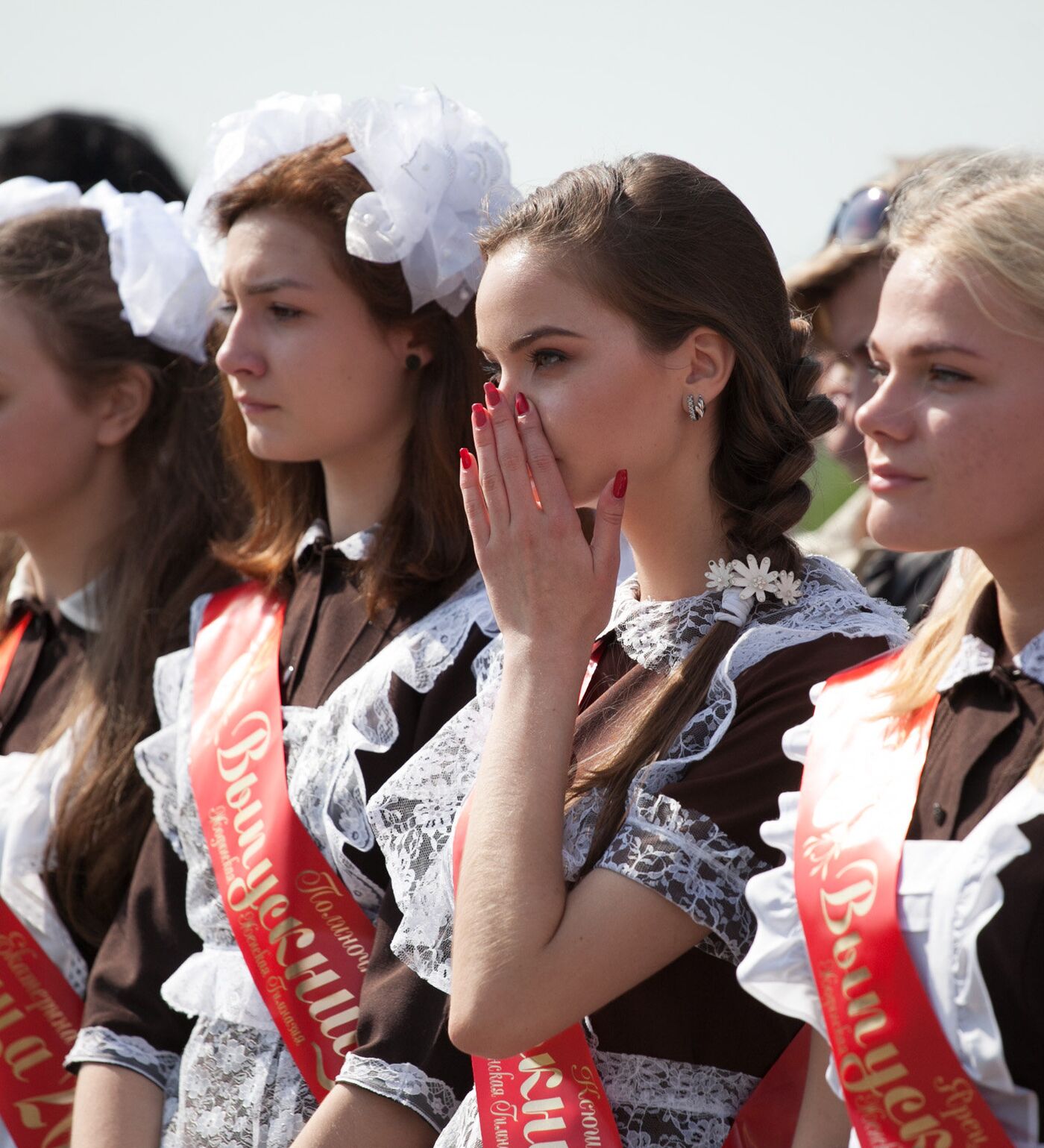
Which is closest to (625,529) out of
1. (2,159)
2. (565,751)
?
(565,751)

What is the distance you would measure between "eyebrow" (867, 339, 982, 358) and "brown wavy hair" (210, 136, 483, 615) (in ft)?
3.62

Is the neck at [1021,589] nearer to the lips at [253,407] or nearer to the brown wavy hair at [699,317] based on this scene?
the brown wavy hair at [699,317]

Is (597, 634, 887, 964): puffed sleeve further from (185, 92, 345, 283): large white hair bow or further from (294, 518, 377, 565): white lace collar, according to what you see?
(185, 92, 345, 283): large white hair bow

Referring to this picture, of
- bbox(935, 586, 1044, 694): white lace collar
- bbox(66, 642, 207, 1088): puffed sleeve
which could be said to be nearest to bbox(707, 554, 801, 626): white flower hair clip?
bbox(935, 586, 1044, 694): white lace collar

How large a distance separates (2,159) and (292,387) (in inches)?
100

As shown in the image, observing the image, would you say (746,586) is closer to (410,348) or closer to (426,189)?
(410,348)

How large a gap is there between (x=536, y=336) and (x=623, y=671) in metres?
0.52

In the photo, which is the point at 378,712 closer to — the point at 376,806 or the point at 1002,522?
the point at 376,806

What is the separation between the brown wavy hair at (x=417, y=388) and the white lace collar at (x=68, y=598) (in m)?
0.81

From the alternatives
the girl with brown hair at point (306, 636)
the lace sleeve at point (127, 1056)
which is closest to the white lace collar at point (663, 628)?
the girl with brown hair at point (306, 636)

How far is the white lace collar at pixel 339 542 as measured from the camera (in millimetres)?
2750

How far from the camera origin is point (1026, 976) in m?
1.55

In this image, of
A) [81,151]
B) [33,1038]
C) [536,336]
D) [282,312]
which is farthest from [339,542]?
[81,151]

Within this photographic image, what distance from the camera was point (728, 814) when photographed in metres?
1.90
